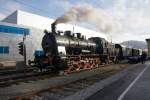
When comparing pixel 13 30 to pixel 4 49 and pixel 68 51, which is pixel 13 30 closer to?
pixel 4 49

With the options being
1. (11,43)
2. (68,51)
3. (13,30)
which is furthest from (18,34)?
(68,51)

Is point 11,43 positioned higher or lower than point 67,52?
higher

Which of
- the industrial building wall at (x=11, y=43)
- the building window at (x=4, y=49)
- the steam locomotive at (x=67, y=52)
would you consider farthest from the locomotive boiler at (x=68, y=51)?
the building window at (x=4, y=49)

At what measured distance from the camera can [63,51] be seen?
81.7ft

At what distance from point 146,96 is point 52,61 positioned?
1266cm

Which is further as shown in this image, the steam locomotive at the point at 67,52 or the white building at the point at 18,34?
the white building at the point at 18,34

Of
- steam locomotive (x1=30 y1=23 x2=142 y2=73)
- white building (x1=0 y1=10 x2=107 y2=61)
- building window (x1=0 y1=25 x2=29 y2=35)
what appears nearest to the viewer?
Result: steam locomotive (x1=30 y1=23 x2=142 y2=73)

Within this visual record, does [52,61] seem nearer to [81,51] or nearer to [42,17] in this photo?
[81,51]

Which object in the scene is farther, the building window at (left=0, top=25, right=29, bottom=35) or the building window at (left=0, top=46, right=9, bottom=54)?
the building window at (left=0, top=25, right=29, bottom=35)

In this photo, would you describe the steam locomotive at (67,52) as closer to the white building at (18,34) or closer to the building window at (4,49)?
the white building at (18,34)

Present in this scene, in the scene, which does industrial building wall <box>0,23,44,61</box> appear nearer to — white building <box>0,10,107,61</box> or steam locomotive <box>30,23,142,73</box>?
white building <box>0,10,107,61</box>

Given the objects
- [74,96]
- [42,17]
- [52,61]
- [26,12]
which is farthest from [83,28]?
[74,96]

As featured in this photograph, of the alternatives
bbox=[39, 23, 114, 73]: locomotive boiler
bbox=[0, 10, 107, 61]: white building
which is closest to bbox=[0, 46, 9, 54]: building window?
bbox=[0, 10, 107, 61]: white building

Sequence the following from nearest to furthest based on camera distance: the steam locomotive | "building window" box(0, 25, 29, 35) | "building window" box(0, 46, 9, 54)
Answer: the steam locomotive < "building window" box(0, 46, 9, 54) < "building window" box(0, 25, 29, 35)
